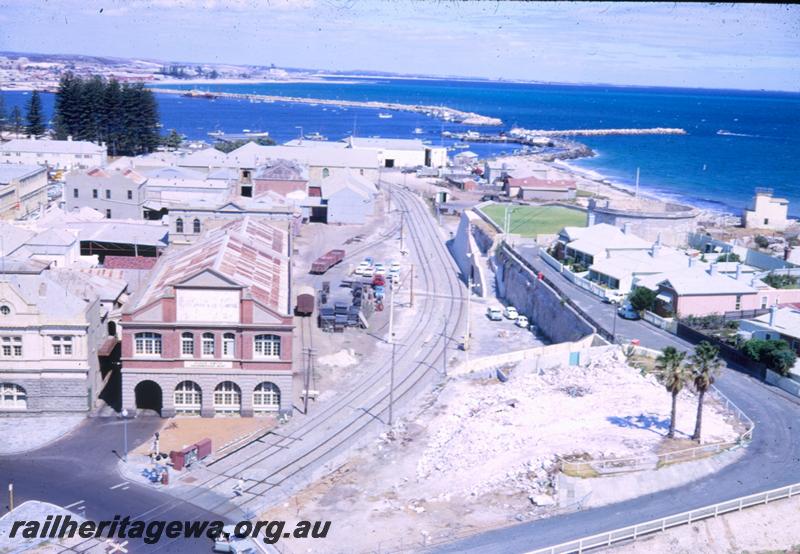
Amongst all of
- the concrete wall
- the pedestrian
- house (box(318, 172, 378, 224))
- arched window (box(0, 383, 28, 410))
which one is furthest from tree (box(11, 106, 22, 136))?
the pedestrian

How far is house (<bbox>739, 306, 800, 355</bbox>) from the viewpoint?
39500 mm

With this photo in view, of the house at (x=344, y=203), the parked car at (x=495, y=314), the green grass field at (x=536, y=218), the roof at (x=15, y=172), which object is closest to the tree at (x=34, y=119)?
the roof at (x=15, y=172)

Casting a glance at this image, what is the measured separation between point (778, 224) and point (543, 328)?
1739 inches

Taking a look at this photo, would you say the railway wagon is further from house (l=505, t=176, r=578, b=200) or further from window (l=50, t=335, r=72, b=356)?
house (l=505, t=176, r=578, b=200)

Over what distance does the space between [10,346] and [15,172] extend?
4144 centimetres

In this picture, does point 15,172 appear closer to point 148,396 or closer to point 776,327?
point 148,396

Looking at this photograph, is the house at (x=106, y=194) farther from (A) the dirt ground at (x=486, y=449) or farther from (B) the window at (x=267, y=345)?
(A) the dirt ground at (x=486, y=449)

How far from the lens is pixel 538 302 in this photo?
53.1m

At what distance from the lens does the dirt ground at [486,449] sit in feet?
88.6

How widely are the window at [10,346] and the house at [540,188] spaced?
6570 centimetres

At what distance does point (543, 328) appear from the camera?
51.7 metres

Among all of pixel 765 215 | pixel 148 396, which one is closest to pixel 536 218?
pixel 765 215

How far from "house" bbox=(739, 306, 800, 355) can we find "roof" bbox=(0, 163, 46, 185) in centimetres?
5532

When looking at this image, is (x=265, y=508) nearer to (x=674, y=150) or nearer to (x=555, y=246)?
(x=555, y=246)
